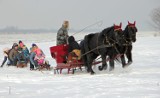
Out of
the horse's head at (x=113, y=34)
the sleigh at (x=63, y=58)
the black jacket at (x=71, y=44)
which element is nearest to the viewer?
the horse's head at (x=113, y=34)

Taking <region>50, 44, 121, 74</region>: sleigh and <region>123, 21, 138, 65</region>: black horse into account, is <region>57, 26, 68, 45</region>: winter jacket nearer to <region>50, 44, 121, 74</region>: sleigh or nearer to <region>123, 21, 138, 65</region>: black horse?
<region>50, 44, 121, 74</region>: sleigh

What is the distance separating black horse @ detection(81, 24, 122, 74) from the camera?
12797 millimetres

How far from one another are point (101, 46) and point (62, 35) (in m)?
2.09

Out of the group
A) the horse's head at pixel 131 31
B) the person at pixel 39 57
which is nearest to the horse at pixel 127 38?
the horse's head at pixel 131 31

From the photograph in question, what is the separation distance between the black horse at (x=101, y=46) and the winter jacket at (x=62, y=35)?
0.82 metres

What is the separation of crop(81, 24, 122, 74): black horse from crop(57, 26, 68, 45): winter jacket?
0.82 metres

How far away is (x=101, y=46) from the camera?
13.1 m

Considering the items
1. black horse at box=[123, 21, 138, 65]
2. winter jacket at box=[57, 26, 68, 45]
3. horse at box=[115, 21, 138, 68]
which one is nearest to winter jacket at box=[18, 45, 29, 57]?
winter jacket at box=[57, 26, 68, 45]

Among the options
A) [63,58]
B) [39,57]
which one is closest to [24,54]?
[39,57]

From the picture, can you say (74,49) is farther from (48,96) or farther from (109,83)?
(48,96)

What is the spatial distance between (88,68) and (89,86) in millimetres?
4715

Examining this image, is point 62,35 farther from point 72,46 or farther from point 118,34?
point 118,34

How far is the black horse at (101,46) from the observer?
12797 mm

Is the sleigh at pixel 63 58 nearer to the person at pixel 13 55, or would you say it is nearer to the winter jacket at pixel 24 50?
the winter jacket at pixel 24 50
